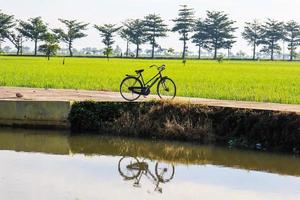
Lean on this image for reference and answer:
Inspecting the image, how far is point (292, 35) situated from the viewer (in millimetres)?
93000

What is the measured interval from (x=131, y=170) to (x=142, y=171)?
203 mm

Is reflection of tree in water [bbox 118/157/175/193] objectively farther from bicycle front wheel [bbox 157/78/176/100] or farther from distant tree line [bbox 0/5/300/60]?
distant tree line [bbox 0/5/300/60]

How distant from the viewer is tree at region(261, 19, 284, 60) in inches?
3605

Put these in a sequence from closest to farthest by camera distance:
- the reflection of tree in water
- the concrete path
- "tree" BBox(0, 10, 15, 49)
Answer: the reflection of tree in water, the concrete path, "tree" BBox(0, 10, 15, 49)

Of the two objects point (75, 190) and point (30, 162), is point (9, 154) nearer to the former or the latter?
point (30, 162)

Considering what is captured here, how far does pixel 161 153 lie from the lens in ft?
40.5

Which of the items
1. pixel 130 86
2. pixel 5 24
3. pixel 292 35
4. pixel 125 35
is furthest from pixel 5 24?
pixel 130 86

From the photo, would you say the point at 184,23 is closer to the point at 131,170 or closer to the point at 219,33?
the point at 219,33

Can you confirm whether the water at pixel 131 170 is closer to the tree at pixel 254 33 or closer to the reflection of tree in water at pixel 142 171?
the reflection of tree in water at pixel 142 171

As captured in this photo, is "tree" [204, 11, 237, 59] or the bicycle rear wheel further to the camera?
"tree" [204, 11, 237, 59]

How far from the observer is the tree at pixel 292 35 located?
3659 inches

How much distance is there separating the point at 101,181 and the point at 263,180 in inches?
110

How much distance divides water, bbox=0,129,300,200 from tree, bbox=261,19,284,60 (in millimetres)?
81296

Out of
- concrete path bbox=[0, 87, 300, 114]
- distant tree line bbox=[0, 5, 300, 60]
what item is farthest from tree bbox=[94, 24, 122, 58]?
concrete path bbox=[0, 87, 300, 114]
